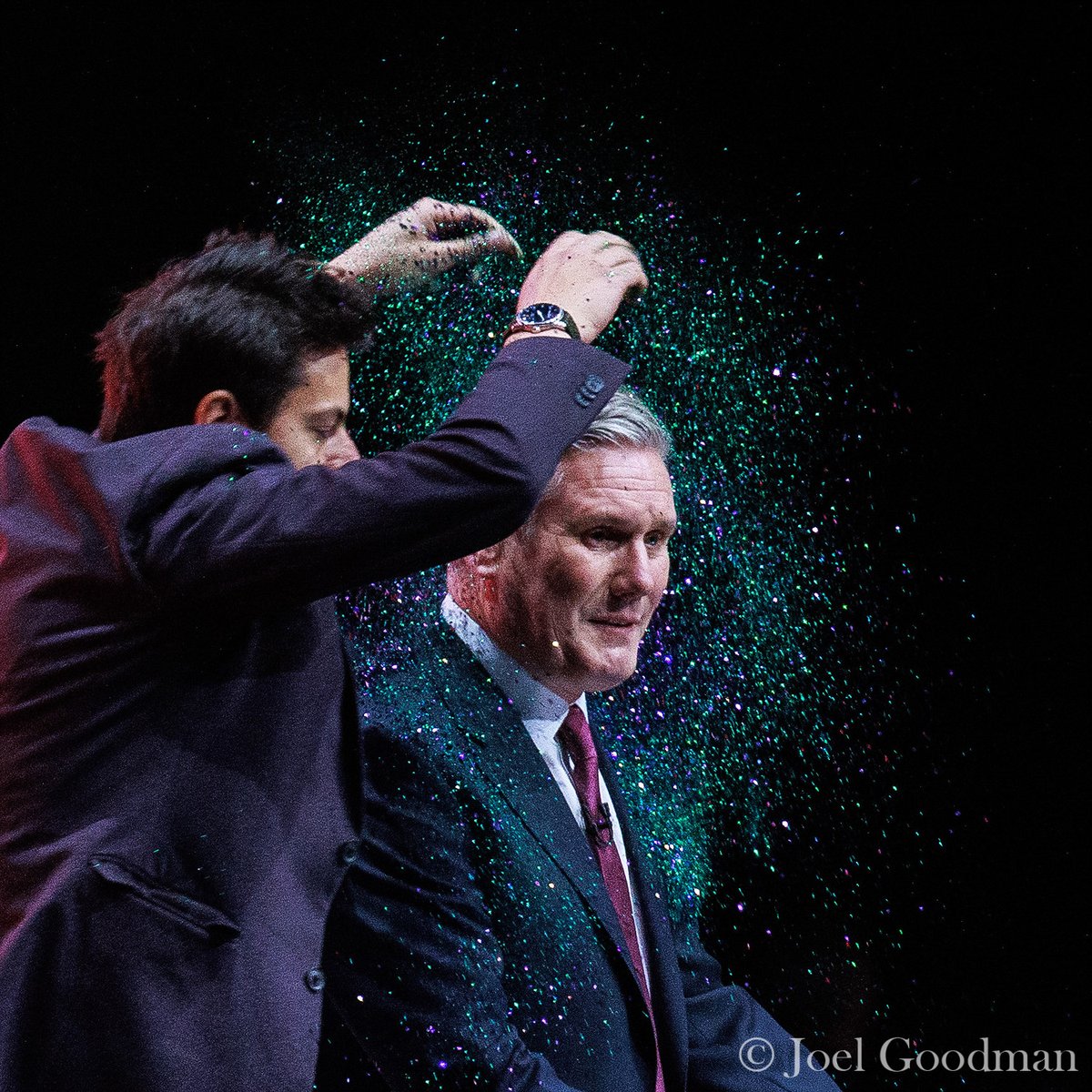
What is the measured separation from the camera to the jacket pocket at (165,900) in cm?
119

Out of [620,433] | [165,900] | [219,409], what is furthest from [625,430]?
[165,900]

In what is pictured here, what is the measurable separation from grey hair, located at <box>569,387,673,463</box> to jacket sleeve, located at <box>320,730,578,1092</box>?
493 millimetres

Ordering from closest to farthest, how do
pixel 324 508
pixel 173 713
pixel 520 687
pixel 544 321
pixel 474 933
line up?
1. pixel 324 508
2. pixel 173 713
3. pixel 544 321
4. pixel 474 933
5. pixel 520 687

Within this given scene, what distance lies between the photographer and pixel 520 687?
5.70 ft

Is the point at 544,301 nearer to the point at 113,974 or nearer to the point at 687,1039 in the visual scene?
the point at 113,974

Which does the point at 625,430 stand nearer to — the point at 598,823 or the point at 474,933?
the point at 598,823

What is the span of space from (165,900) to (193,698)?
0.20 meters

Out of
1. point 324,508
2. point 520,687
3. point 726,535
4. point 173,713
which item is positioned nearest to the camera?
point 324,508

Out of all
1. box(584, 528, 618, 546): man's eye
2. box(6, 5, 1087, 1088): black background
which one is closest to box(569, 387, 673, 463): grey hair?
box(584, 528, 618, 546): man's eye

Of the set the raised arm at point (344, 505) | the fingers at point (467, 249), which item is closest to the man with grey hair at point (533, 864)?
the fingers at point (467, 249)

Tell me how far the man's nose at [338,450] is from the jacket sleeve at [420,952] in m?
0.38

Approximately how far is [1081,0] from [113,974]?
2255 millimetres

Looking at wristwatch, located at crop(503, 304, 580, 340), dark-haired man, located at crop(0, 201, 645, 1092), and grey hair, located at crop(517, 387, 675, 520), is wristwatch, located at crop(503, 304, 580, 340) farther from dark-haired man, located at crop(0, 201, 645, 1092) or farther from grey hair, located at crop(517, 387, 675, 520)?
grey hair, located at crop(517, 387, 675, 520)

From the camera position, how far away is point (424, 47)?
2105mm
